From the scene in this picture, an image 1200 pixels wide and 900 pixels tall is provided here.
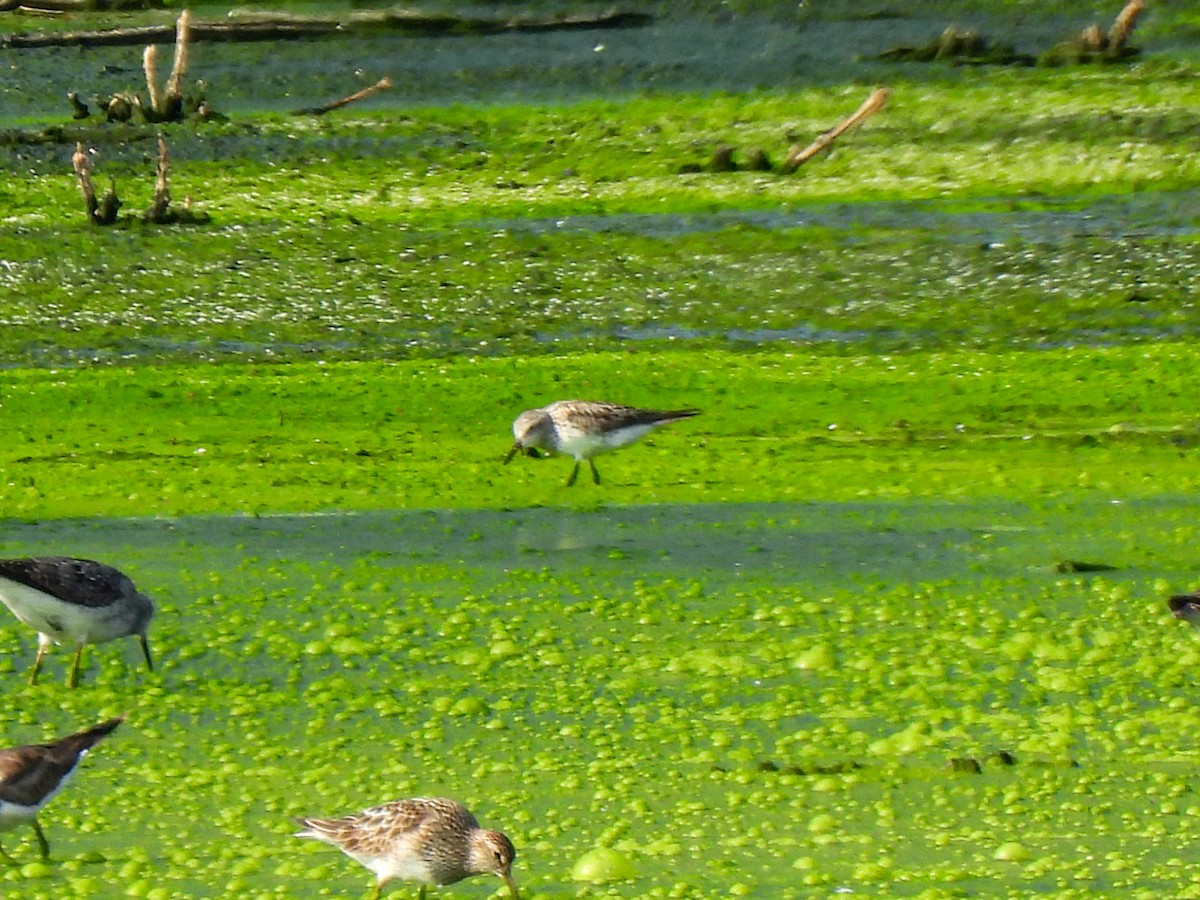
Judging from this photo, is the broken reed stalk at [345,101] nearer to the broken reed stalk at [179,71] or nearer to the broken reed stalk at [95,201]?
the broken reed stalk at [179,71]

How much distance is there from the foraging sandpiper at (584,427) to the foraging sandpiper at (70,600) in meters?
3.59

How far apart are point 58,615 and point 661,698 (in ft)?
7.48

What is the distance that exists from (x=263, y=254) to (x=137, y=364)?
239 cm

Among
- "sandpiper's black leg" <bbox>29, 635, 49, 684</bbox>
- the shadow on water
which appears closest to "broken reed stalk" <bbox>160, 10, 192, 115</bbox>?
the shadow on water

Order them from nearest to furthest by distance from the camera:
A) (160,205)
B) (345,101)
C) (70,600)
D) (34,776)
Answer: (34,776) → (70,600) → (160,205) → (345,101)

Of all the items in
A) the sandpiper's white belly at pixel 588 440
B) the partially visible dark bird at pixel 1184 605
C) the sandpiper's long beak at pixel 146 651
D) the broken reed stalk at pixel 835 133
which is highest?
the partially visible dark bird at pixel 1184 605

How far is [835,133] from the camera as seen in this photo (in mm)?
20500

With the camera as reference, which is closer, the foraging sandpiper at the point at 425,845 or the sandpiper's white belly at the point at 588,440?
the foraging sandpiper at the point at 425,845

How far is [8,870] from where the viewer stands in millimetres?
7457

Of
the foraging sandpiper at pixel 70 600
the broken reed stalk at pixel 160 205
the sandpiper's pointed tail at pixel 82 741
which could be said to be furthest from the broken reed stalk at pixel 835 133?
the sandpiper's pointed tail at pixel 82 741

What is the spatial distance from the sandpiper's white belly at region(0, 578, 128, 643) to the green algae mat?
258mm

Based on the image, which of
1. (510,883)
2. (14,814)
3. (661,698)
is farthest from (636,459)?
(510,883)

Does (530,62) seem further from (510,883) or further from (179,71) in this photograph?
(510,883)

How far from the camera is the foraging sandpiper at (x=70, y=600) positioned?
29.7ft
